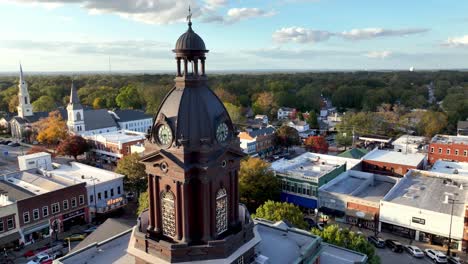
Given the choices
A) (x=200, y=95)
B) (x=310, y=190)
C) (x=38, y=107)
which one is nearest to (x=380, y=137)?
(x=310, y=190)

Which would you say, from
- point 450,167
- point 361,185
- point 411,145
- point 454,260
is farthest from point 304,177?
point 411,145

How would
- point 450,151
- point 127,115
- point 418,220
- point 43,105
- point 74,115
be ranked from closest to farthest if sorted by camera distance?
point 418,220, point 450,151, point 74,115, point 127,115, point 43,105

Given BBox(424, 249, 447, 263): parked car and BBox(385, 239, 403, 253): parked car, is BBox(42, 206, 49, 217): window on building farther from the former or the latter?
BBox(424, 249, 447, 263): parked car

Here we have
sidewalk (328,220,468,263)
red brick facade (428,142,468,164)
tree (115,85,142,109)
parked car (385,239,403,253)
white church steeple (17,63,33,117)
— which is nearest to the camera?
sidewalk (328,220,468,263)

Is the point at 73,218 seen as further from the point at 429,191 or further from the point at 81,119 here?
the point at 81,119

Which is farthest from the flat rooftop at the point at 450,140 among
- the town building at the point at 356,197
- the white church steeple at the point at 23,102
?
the white church steeple at the point at 23,102

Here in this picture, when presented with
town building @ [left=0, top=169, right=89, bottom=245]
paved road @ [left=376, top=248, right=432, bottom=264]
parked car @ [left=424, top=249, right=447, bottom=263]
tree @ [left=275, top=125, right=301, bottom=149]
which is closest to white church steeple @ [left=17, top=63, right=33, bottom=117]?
town building @ [left=0, top=169, right=89, bottom=245]
